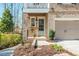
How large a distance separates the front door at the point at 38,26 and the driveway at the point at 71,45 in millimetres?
868

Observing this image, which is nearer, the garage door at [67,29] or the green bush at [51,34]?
the green bush at [51,34]

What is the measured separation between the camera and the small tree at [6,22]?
9.39 meters

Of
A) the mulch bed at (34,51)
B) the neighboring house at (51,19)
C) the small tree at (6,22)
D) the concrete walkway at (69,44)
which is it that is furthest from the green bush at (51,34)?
the small tree at (6,22)

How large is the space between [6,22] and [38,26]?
140 cm

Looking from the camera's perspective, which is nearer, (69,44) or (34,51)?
(69,44)

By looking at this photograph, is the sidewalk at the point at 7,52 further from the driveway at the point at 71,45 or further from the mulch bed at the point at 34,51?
the driveway at the point at 71,45

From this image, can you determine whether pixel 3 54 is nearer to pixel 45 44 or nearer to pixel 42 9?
pixel 45 44

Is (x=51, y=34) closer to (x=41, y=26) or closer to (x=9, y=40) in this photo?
(x=41, y=26)

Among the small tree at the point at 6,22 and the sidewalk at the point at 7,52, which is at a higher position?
the small tree at the point at 6,22

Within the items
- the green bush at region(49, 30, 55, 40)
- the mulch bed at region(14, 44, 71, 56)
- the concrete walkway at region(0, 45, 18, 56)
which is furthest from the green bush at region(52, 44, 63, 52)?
the concrete walkway at region(0, 45, 18, 56)

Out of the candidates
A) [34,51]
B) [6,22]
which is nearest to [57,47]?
[34,51]

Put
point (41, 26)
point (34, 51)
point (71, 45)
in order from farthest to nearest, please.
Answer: point (41, 26), point (34, 51), point (71, 45)

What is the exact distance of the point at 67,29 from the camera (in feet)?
31.8

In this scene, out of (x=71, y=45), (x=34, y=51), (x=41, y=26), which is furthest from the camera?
(x=41, y=26)
